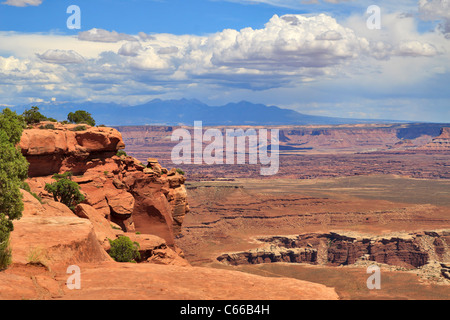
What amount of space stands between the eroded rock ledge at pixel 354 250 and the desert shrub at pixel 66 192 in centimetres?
5372

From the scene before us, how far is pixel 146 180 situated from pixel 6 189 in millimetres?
25149

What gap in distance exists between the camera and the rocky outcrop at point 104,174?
40.3 metres

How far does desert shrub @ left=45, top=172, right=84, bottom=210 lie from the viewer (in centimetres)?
3819

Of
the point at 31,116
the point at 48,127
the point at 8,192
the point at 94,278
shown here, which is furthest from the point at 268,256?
the point at 94,278

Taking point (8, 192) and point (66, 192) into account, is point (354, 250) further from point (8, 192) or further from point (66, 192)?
point (8, 192)

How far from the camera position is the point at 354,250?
95438 mm

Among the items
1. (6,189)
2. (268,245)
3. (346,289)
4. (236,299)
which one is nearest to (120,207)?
Answer: (6,189)

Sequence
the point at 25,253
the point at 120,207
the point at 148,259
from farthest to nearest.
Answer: the point at 120,207
the point at 148,259
the point at 25,253

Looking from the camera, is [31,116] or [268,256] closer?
[31,116]

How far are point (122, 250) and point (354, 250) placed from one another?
6998 centimetres

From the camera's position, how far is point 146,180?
4688cm

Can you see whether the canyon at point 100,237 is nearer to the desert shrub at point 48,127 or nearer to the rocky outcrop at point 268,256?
the desert shrub at point 48,127

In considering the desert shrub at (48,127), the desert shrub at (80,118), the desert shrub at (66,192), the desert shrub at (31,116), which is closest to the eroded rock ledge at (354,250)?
the desert shrub at (80,118)
